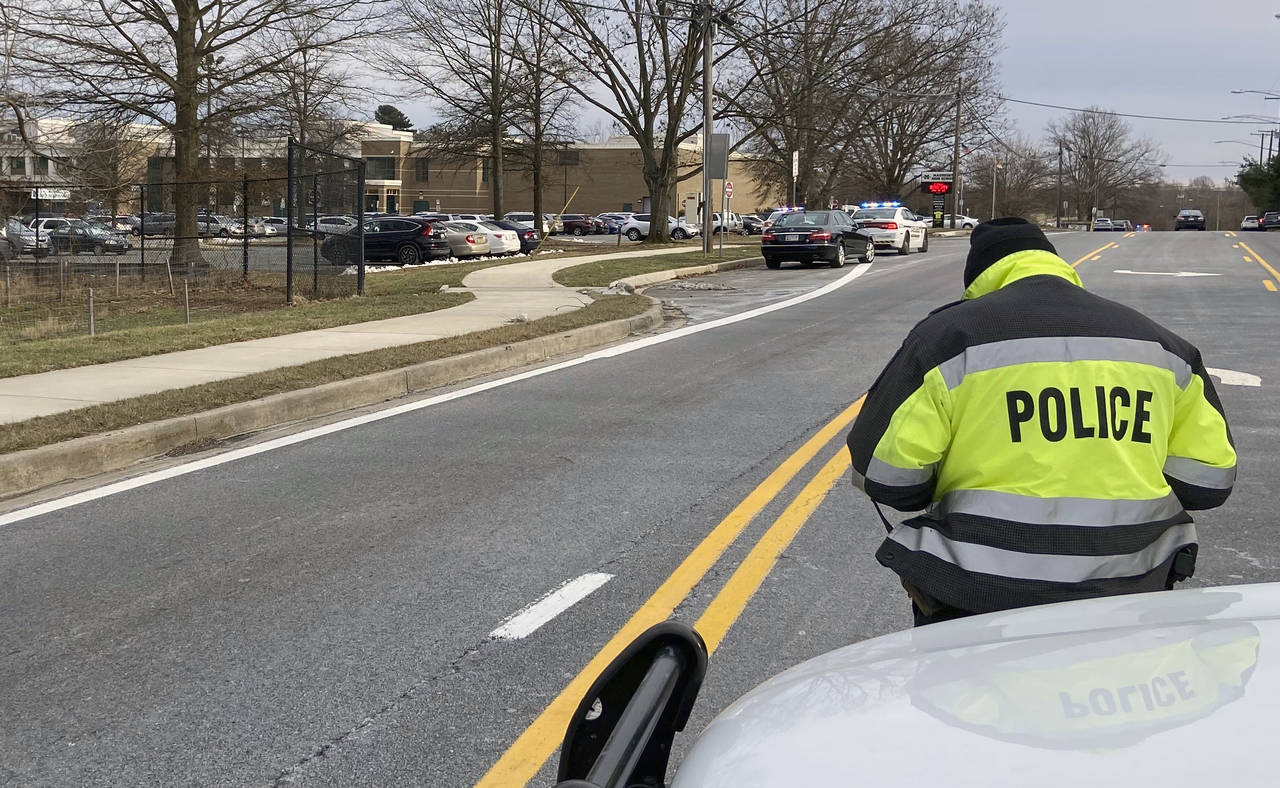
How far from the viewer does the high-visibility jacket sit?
2520mm

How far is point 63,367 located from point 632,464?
6.26 meters

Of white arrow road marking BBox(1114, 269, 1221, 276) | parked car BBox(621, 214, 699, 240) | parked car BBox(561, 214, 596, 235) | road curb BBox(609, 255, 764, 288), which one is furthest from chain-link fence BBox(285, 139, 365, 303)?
parked car BBox(561, 214, 596, 235)

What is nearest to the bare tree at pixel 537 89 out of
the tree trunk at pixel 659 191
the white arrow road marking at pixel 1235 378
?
the tree trunk at pixel 659 191

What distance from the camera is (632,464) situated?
295 inches

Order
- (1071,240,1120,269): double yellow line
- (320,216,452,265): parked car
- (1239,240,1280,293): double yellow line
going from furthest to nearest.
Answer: (320,216,452,265): parked car → (1071,240,1120,269): double yellow line → (1239,240,1280,293): double yellow line

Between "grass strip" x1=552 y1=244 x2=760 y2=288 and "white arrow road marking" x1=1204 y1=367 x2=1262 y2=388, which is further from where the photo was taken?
"grass strip" x1=552 y1=244 x2=760 y2=288

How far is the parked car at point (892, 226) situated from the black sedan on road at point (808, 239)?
15.7 ft

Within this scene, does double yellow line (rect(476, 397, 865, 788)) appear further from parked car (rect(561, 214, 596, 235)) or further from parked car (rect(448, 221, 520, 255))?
parked car (rect(561, 214, 596, 235))

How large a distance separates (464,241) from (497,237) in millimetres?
2278

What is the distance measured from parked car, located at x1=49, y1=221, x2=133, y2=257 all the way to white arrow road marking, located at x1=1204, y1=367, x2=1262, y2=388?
20.4 meters

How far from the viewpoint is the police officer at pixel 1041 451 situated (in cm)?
252

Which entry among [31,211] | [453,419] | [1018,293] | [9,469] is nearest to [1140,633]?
[1018,293]

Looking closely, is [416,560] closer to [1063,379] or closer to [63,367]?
[1063,379]

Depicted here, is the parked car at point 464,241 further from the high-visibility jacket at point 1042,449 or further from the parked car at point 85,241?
the high-visibility jacket at point 1042,449
